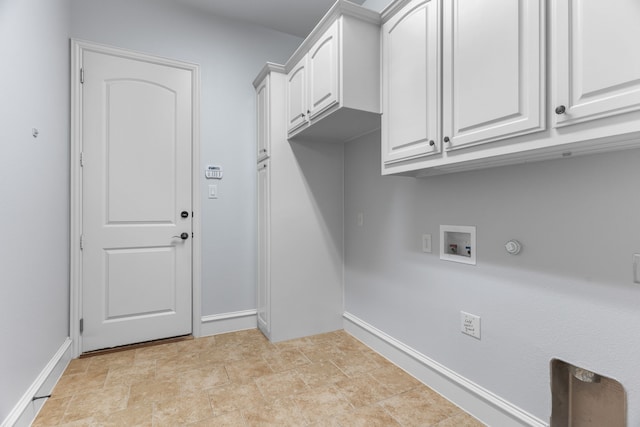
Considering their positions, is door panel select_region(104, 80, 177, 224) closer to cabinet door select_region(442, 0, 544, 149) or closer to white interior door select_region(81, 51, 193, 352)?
white interior door select_region(81, 51, 193, 352)

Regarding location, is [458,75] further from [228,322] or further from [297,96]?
[228,322]

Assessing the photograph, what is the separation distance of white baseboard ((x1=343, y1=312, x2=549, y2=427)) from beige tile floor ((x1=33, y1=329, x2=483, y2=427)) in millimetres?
51

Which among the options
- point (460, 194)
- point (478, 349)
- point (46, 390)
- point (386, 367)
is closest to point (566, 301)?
point (478, 349)

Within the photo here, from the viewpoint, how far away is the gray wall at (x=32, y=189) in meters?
1.42

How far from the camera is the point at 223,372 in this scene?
212 centimetres

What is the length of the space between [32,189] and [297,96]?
5.71ft

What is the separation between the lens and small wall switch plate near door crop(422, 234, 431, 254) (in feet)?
6.45

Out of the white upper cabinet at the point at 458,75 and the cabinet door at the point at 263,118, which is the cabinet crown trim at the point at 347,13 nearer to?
the white upper cabinet at the point at 458,75

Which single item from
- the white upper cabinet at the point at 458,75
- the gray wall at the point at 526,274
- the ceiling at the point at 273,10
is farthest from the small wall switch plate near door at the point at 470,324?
the ceiling at the point at 273,10

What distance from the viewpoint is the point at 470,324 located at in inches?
66.7

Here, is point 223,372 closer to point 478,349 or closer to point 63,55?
point 478,349

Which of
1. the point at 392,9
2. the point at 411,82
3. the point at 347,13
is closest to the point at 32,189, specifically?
the point at 347,13

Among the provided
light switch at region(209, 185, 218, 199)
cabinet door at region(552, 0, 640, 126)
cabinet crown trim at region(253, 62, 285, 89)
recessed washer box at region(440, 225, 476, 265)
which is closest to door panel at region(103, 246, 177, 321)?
light switch at region(209, 185, 218, 199)

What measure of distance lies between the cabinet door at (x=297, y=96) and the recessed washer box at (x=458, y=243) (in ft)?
4.09
